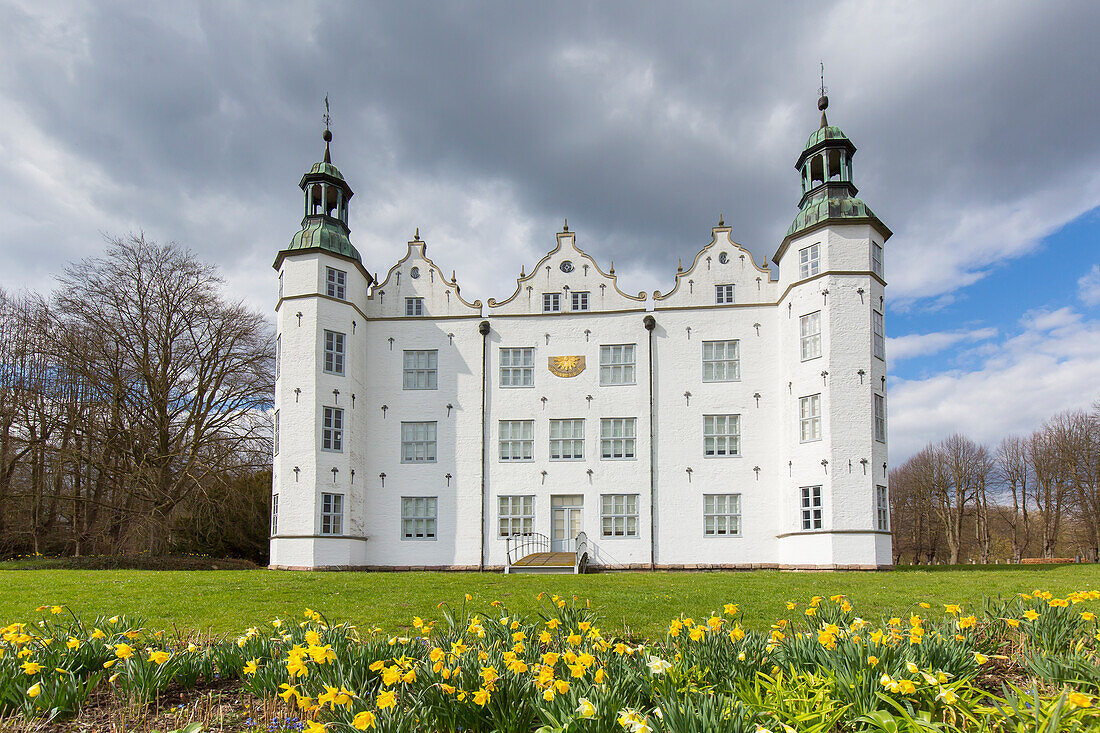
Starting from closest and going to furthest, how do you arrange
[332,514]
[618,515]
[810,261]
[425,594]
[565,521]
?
[425,594], [810,261], [332,514], [618,515], [565,521]

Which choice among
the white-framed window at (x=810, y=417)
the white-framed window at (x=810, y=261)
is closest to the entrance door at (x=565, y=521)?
the white-framed window at (x=810, y=417)

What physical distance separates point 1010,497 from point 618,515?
35836 millimetres

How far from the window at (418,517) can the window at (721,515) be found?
9.39m

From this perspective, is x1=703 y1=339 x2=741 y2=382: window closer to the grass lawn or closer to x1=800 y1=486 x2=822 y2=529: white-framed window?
x1=800 y1=486 x2=822 y2=529: white-framed window

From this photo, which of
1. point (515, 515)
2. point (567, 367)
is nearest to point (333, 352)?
point (567, 367)

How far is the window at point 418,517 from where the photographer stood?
25.7 metres

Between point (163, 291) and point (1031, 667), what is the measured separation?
32.9 meters

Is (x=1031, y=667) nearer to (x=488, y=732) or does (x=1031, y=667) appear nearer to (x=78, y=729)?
(x=488, y=732)

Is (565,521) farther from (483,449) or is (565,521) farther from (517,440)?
(483,449)

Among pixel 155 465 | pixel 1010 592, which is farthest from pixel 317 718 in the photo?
pixel 155 465

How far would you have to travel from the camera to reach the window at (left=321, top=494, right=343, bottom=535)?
79.5 ft

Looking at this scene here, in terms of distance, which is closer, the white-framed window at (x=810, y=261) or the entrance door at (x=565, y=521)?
the white-framed window at (x=810, y=261)

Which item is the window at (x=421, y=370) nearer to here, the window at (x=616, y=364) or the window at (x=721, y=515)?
the window at (x=616, y=364)

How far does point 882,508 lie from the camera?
2239cm
